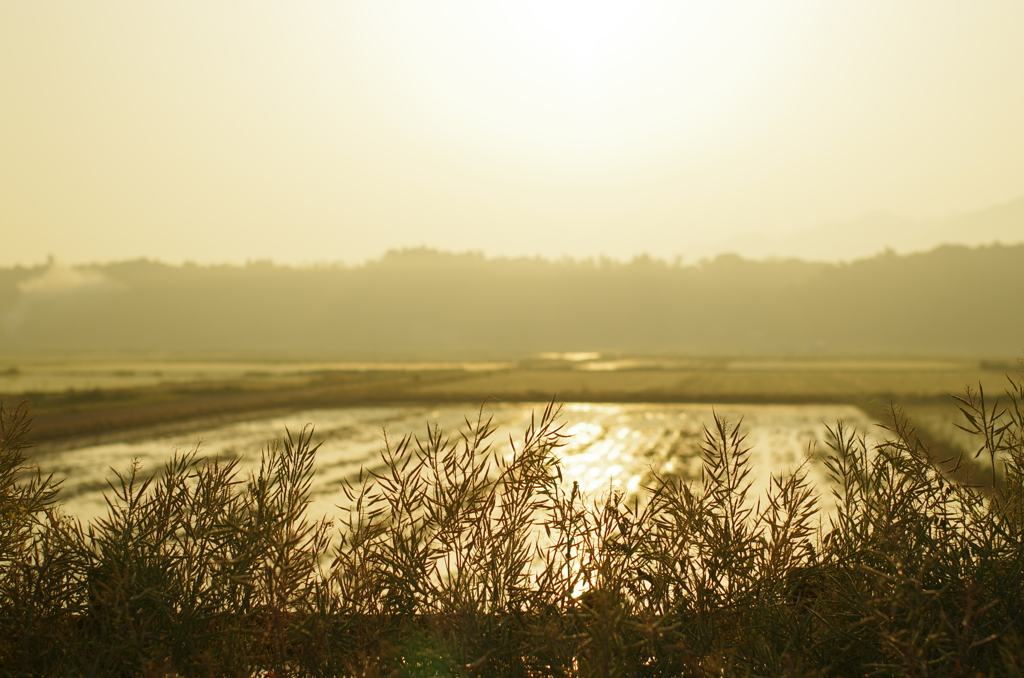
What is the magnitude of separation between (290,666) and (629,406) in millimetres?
58014

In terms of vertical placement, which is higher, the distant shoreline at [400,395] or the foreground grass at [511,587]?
the foreground grass at [511,587]

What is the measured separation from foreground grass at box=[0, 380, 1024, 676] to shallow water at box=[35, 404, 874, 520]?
37.6 feet

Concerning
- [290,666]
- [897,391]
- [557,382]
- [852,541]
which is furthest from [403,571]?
[557,382]

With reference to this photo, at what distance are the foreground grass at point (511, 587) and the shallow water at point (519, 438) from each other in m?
11.5

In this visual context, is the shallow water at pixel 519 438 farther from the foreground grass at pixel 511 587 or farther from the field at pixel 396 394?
the foreground grass at pixel 511 587

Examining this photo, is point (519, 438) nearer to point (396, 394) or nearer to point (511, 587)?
point (511, 587)

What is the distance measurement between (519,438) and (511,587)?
33.0 metres

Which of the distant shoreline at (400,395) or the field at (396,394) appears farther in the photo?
the field at (396,394)

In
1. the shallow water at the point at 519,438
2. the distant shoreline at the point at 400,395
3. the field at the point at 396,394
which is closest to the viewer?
the shallow water at the point at 519,438

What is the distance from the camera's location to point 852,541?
6.86m

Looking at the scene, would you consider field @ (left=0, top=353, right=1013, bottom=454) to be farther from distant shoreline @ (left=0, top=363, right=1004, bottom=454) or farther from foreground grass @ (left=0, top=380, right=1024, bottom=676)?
foreground grass @ (left=0, top=380, right=1024, bottom=676)

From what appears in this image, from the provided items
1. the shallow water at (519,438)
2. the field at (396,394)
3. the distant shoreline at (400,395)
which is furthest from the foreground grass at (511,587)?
the distant shoreline at (400,395)

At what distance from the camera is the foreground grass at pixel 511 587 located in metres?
5.51

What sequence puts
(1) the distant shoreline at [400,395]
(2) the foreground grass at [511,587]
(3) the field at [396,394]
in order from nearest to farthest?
(2) the foreground grass at [511,587] < (1) the distant shoreline at [400,395] < (3) the field at [396,394]
